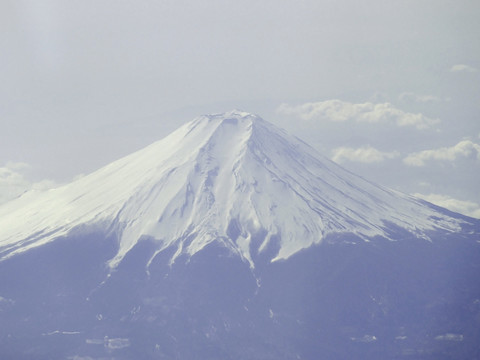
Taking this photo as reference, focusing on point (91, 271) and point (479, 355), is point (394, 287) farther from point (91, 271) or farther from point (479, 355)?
point (91, 271)

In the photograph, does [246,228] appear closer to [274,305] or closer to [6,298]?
[274,305]

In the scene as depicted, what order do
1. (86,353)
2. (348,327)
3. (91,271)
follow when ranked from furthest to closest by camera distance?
(91,271), (348,327), (86,353)

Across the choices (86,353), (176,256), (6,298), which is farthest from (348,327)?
(6,298)

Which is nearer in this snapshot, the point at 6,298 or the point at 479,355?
the point at 479,355

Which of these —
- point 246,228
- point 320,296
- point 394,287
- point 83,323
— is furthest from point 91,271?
point 394,287

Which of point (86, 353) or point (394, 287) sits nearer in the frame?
point (86, 353)

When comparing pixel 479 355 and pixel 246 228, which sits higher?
pixel 246 228

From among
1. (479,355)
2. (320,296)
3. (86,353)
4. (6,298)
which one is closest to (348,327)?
(320,296)

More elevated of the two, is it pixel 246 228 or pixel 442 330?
pixel 246 228

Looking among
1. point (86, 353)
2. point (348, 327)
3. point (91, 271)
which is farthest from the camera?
point (91, 271)
